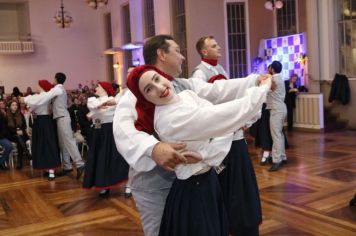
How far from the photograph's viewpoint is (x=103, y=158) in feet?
15.7

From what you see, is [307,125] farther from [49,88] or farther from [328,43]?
[49,88]

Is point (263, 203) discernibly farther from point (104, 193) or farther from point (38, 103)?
point (38, 103)

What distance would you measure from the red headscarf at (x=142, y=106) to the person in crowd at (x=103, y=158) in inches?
115

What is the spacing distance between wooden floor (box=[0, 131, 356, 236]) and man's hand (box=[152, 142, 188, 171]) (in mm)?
2012

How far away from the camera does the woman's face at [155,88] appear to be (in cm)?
172

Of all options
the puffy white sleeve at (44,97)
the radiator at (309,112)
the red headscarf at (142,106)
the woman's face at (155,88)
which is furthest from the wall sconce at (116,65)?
the woman's face at (155,88)

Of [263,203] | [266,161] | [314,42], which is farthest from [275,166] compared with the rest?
[314,42]

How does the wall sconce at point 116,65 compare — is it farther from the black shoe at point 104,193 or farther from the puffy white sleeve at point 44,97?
the black shoe at point 104,193

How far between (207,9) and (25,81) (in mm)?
8152

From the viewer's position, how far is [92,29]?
17.1 m

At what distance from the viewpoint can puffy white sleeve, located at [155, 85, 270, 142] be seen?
64.6 inches

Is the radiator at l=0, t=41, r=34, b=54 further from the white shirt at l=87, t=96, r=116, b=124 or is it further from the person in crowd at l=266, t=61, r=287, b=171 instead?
the person in crowd at l=266, t=61, r=287, b=171

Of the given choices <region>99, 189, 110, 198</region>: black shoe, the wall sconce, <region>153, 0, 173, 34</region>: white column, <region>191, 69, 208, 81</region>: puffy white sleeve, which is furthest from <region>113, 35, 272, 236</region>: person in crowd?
the wall sconce

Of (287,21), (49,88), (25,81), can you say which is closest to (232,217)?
(49,88)
